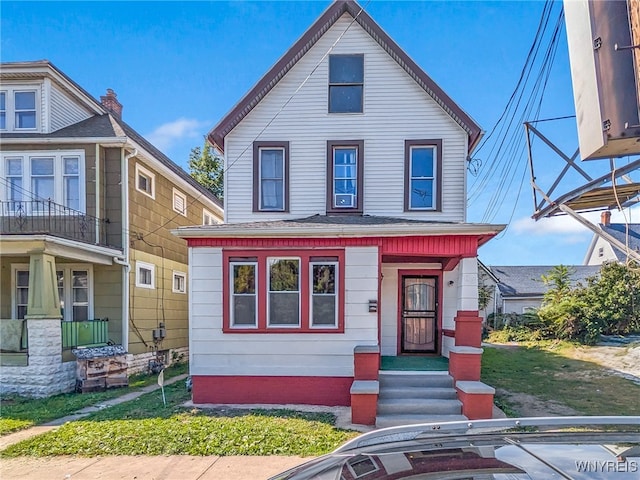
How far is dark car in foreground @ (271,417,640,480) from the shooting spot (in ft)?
4.70

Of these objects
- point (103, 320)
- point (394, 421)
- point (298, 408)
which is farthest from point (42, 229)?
point (394, 421)

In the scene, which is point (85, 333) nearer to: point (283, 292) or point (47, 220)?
point (47, 220)

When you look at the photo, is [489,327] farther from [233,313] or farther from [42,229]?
[42,229]

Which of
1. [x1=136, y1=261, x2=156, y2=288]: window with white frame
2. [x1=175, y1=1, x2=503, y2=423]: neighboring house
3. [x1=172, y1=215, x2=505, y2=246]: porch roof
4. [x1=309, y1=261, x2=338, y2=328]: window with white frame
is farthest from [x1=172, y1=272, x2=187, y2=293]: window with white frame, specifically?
[x1=309, y1=261, x2=338, y2=328]: window with white frame

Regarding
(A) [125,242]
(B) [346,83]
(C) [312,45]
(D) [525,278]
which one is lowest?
(D) [525,278]

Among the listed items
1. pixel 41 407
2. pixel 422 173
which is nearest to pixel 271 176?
pixel 422 173

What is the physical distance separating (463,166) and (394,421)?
558 cm

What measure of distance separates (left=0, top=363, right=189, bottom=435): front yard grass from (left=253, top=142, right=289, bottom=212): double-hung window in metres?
5.09

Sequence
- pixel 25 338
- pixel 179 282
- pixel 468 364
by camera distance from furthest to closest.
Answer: pixel 179 282 < pixel 25 338 < pixel 468 364

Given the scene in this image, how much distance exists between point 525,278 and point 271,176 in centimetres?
2500

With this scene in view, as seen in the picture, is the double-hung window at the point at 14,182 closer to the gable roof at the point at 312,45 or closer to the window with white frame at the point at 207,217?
the gable roof at the point at 312,45

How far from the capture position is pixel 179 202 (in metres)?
13.1

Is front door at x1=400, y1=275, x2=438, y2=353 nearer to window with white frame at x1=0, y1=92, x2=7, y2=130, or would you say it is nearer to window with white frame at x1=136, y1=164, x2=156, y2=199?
window with white frame at x1=136, y1=164, x2=156, y2=199

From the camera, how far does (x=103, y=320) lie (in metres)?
9.41
